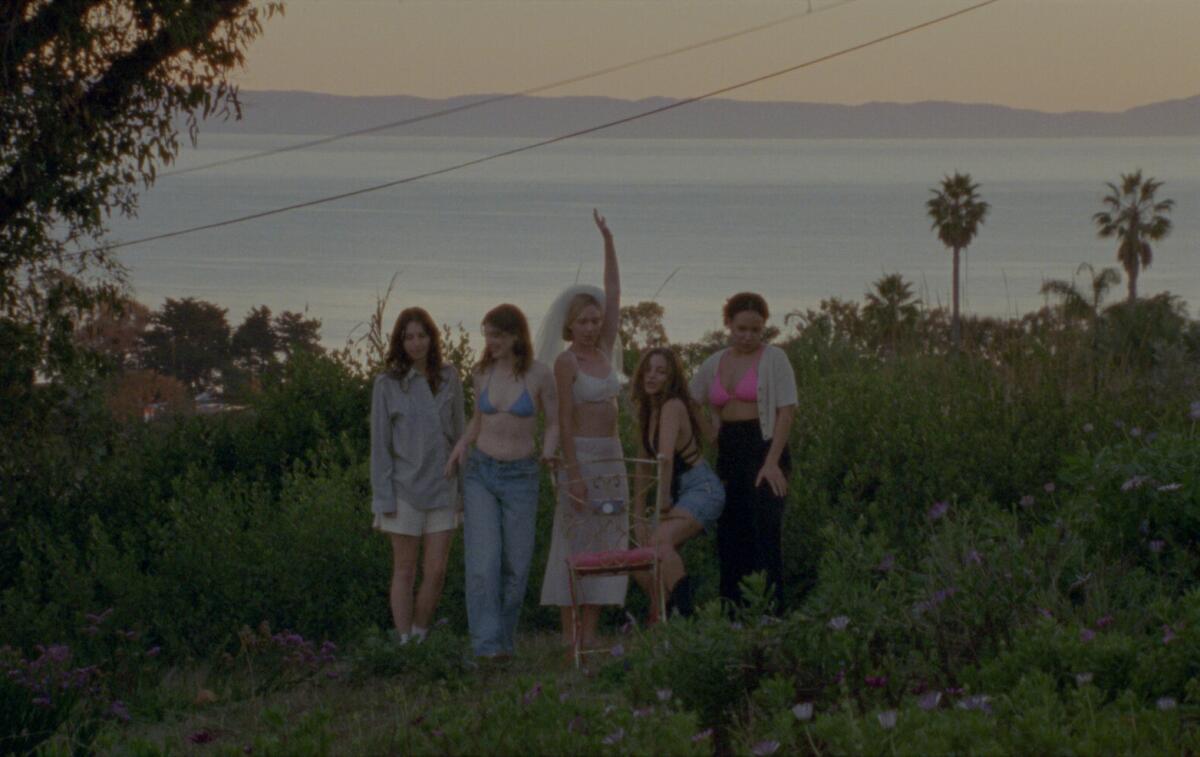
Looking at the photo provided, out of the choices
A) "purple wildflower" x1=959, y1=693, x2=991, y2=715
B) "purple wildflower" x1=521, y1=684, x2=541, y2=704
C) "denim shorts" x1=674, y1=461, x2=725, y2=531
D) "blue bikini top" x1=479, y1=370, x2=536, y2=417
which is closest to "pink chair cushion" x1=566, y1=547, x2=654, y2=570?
"denim shorts" x1=674, y1=461, x2=725, y2=531

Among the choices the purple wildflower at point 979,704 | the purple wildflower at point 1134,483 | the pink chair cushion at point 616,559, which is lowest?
the pink chair cushion at point 616,559

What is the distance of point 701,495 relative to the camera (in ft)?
27.8

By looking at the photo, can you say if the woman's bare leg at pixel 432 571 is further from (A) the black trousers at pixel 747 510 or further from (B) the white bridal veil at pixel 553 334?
(A) the black trousers at pixel 747 510

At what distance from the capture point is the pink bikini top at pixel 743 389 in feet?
27.8

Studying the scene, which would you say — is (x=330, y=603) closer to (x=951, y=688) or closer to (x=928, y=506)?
(x=928, y=506)

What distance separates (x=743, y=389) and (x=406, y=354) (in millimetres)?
1774

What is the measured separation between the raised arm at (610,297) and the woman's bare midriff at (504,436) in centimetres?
61

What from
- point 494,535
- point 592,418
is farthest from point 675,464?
point 494,535

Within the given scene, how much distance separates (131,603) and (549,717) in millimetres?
7355

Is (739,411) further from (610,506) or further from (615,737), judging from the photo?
(615,737)

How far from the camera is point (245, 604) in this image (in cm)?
1128

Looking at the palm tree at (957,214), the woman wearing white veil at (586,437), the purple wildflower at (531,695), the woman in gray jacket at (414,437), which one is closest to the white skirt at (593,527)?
the woman wearing white veil at (586,437)

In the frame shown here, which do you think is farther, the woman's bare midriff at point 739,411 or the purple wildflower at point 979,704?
the woman's bare midriff at point 739,411

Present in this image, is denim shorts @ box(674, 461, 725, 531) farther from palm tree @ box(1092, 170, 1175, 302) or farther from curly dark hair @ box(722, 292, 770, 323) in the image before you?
palm tree @ box(1092, 170, 1175, 302)
